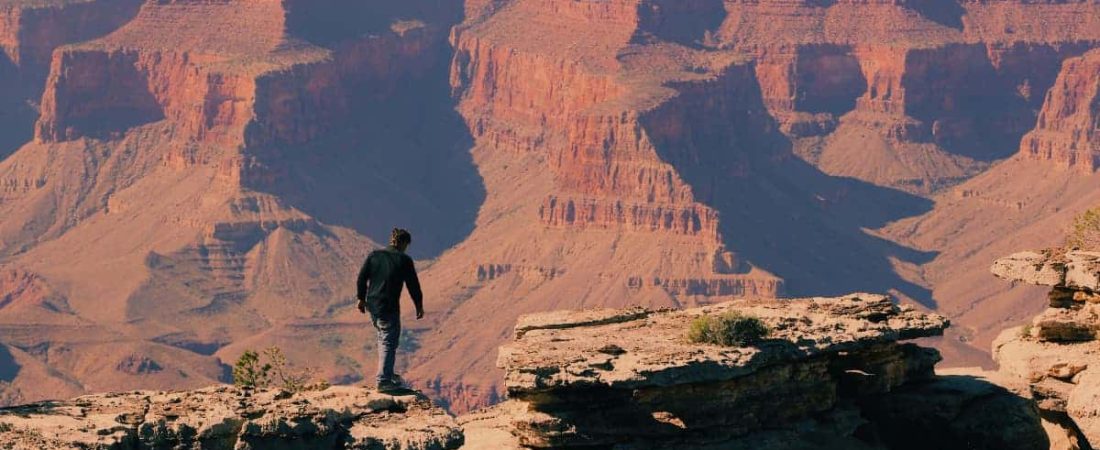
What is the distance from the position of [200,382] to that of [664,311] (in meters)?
95.4

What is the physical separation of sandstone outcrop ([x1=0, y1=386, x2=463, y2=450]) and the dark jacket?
66.3 inches

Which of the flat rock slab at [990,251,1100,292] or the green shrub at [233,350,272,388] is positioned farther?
the flat rock slab at [990,251,1100,292]

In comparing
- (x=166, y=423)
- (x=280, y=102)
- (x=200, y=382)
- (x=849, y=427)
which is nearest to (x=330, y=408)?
(x=166, y=423)

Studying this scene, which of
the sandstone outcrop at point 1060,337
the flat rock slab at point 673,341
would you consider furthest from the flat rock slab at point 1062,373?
the flat rock slab at point 673,341

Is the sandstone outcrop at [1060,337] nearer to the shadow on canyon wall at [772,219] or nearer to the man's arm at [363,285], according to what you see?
the man's arm at [363,285]

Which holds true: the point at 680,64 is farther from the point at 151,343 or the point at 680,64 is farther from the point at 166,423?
the point at 166,423

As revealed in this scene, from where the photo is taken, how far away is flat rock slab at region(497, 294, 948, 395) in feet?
122

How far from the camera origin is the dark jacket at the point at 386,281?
37.0 metres

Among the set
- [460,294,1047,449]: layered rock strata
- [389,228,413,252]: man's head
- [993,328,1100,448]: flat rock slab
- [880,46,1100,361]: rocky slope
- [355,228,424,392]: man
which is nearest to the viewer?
[355,228,424,392]: man

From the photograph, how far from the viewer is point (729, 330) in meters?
38.8

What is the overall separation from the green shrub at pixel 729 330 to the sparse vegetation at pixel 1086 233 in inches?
414

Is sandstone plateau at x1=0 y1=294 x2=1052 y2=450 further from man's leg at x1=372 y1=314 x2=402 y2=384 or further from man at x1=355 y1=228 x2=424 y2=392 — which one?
man at x1=355 y1=228 x2=424 y2=392

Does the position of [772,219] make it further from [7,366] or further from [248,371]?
[248,371]

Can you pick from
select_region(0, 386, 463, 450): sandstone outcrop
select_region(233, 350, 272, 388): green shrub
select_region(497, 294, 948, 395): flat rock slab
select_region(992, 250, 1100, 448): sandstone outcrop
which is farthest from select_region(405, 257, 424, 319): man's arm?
select_region(992, 250, 1100, 448): sandstone outcrop
